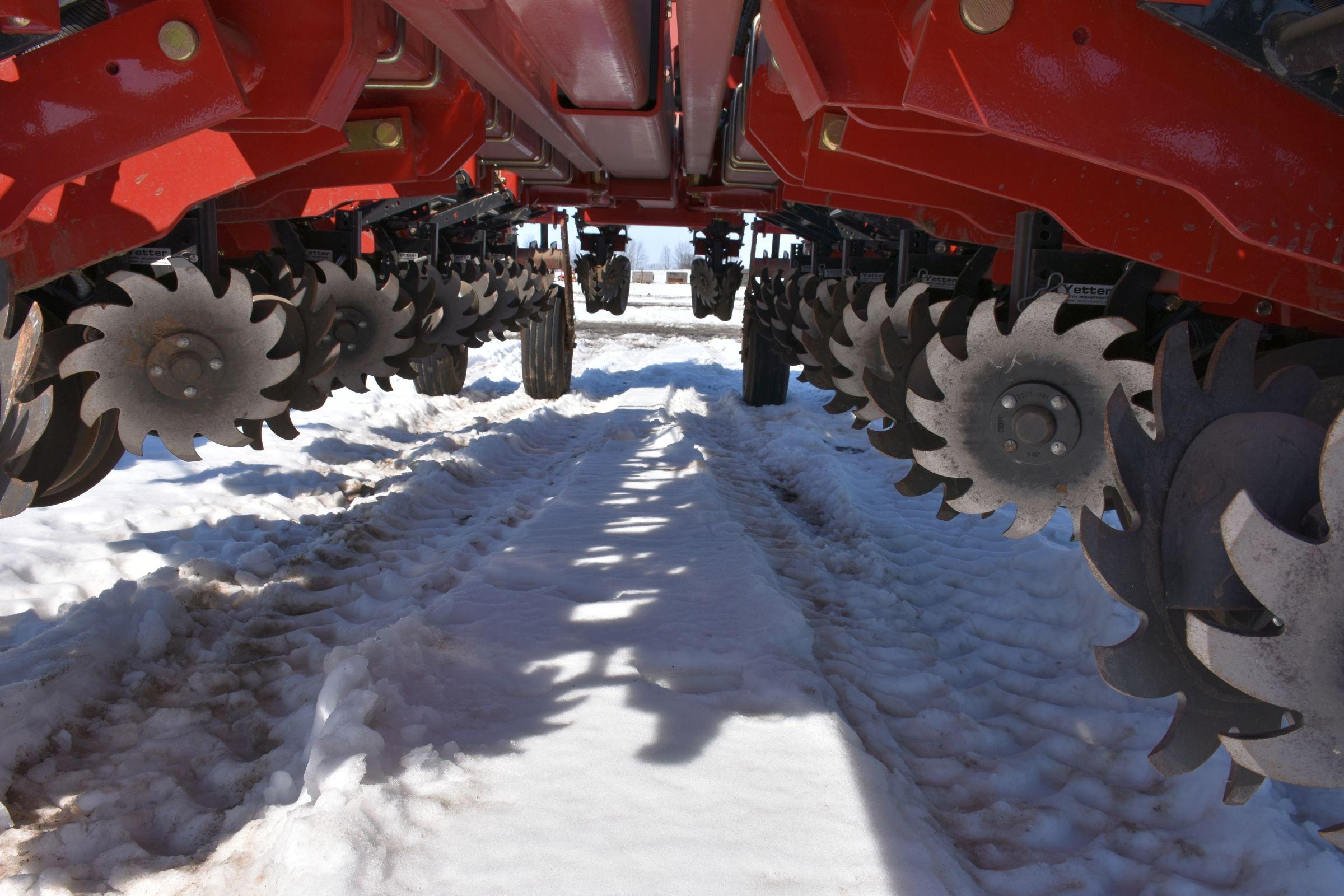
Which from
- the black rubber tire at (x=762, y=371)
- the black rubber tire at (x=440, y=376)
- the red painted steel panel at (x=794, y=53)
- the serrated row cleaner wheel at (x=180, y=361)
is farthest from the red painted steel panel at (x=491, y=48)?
the black rubber tire at (x=762, y=371)

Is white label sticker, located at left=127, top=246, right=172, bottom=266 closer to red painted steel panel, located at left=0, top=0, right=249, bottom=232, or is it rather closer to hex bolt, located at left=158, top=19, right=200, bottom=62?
red painted steel panel, located at left=0, top=0, right=249, bottom=232

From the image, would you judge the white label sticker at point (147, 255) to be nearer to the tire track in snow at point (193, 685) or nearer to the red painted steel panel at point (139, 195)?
the red painted steel panel at point (139, 195)

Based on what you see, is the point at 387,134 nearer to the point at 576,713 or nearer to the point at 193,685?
the point at 193,685

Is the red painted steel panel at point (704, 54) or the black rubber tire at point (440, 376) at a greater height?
the red painted steel panel at point (704, 54)

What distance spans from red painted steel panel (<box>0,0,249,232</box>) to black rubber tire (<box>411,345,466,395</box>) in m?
5.32

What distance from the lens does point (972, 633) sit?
3180 millimetres

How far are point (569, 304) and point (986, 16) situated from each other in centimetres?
772

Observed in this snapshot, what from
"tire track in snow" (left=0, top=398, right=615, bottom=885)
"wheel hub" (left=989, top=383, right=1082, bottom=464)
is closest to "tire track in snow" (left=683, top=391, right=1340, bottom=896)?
"wheel hub" (left=989, top=383, right=1082, bottom=464)

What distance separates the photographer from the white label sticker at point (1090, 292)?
96.7 inches

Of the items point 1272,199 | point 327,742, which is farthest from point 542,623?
point 1272,199

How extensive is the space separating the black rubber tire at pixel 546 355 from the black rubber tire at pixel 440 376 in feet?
2.10

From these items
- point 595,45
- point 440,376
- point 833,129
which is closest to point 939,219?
point 833,129

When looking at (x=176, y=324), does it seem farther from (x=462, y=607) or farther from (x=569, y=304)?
(x=569, y=304)

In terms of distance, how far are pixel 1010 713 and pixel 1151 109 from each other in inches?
70.0
